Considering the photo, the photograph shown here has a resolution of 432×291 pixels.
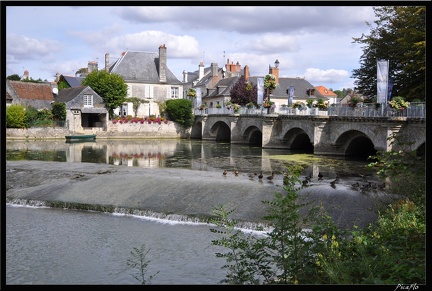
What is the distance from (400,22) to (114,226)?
25492 millimetres

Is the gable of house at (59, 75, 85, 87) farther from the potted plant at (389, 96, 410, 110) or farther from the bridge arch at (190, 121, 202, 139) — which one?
the potted plant at (389, 96, 410, 110)

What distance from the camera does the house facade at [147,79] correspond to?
2562 inches

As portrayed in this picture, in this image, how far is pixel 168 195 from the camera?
733 inches

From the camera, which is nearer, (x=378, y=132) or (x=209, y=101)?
(x=378, y=132)

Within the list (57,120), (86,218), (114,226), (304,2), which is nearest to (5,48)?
(304,2)

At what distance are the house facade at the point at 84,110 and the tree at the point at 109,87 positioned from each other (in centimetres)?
120

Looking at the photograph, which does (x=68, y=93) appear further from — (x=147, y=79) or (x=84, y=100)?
(x=147, y=79)

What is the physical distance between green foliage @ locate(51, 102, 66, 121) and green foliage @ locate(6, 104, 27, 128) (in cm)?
399

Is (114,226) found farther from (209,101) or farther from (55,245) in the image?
(209,101)

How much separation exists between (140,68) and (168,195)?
4990 centimetres

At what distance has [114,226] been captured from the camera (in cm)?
1534

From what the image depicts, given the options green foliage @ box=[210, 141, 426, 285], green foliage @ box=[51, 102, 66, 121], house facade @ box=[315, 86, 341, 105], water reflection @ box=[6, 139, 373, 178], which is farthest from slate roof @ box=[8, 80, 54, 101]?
green foliage @ box=[210, 141, 426, 285]

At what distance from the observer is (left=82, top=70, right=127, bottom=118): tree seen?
58.7m
